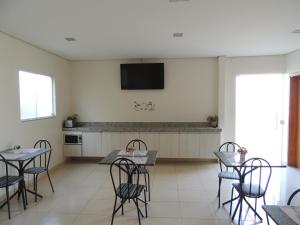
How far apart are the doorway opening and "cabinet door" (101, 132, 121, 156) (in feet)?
9.55

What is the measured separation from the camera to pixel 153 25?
326cm

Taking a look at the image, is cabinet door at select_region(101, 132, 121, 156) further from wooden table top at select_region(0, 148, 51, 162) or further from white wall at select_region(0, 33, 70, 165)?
wooden table top at select_region(0, 148, 51, 162)

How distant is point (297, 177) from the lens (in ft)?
15.0

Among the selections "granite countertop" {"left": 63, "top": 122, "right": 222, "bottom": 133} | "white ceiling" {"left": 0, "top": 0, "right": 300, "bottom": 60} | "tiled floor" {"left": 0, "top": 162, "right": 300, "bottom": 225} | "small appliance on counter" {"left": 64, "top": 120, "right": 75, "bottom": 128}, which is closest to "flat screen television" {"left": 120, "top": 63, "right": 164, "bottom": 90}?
"white ceiling" {"left": 0, "top": 0, "right": 300, "bottom": 60}

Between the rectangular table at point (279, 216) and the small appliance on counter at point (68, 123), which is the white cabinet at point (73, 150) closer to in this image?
the small appliance on counter at point (68, 123)

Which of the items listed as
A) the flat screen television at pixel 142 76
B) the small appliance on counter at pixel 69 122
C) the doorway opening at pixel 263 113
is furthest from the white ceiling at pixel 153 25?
the small appliance on counter at pixel 69 122

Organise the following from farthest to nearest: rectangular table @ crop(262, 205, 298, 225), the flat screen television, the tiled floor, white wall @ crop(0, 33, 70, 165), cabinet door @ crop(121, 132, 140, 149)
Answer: the flat screen television < cabinet door @ crop(121, 132, 140, 149) < white wall @ crop(0, 33, 70, 165) < the tiled floor < rectangular table @ crop(262, 205, 298, 225)

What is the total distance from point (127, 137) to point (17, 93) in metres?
2.51

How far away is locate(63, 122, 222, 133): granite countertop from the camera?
17.9 feet

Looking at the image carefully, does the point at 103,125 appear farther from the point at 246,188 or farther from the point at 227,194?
the point at 246,188

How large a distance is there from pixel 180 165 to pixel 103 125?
218 centimetres

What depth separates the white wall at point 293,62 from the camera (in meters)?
4.81

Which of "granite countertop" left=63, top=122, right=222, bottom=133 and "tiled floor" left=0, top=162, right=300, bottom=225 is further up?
"granite countertop" left=63, top=122, right=222, bottom=133

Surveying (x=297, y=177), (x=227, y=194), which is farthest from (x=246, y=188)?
(x=297, y=177)
